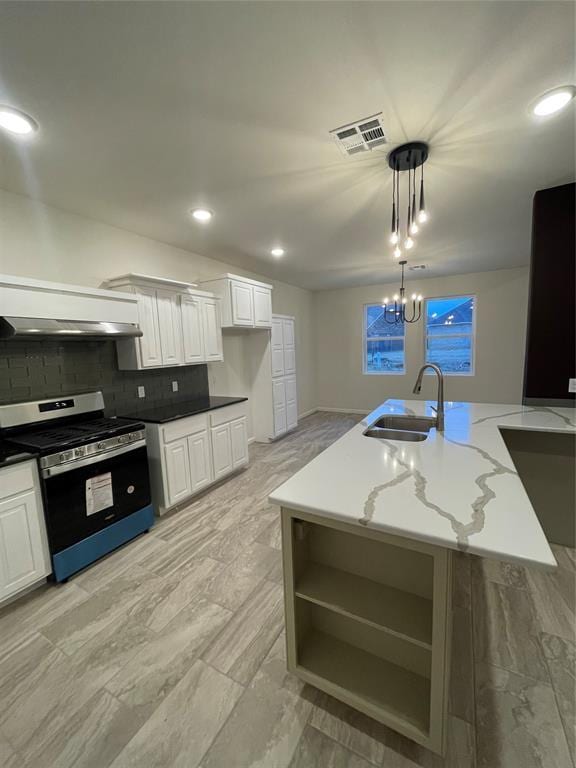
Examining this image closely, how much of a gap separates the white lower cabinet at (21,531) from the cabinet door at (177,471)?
948 mm

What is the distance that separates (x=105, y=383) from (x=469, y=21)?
3172 mm

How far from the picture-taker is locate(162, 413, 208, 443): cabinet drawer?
2811 mm

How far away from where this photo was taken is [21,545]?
190 centimetres

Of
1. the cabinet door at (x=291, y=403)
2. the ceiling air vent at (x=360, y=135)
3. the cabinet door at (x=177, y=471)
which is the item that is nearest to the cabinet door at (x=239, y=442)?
the cabinet door at (x=177, y=471)

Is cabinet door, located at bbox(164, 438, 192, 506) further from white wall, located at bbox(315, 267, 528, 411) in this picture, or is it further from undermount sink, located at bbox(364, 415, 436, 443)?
white wall, located at bbox(315, 267, 528, 411)

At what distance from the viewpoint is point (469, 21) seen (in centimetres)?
119

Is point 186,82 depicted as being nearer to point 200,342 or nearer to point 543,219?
point 200,342

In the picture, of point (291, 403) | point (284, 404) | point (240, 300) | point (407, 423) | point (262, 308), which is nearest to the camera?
point (407, 423)

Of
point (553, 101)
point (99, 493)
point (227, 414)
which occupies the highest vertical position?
point (553, 101)

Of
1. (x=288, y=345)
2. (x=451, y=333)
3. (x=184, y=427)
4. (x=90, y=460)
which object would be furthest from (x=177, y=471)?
(x=451, y=333)

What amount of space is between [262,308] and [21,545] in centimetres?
347

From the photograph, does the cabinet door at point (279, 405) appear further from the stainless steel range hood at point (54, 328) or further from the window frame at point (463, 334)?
the window frame at point (463, 334)

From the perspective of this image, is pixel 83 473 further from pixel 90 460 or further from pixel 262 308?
pixel 262 308

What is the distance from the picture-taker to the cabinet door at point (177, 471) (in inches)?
111
